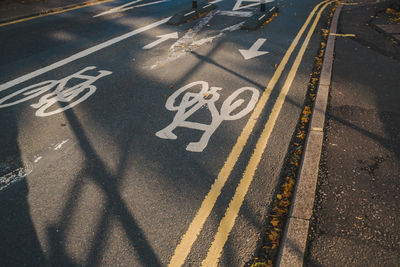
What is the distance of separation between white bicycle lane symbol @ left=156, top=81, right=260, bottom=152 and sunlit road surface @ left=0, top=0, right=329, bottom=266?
0.03m

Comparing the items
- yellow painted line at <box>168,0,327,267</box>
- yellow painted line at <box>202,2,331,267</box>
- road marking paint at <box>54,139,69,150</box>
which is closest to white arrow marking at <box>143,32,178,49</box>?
yellow painted line at <box>168,0,327,267</box>

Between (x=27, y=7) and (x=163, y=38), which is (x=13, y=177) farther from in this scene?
(x=27, y=7)

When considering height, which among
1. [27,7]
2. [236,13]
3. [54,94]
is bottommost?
[236,13]

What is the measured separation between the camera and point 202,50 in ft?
26.4

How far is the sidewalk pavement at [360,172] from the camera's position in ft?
9.07

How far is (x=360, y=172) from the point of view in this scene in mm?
3652

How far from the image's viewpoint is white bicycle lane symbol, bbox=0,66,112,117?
5.33 meters

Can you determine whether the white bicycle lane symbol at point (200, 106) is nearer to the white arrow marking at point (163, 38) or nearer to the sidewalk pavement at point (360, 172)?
the sidewalk pavement at point (360, 172)

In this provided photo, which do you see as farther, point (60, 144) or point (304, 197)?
point (60, 144)

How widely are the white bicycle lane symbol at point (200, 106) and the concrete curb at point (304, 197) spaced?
117 centimetres

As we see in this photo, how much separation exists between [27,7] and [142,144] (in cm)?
1157

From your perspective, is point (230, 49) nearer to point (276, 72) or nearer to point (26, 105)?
Result: point (276, 72)

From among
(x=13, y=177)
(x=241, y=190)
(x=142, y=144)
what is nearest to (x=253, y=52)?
(x=142, y=144)

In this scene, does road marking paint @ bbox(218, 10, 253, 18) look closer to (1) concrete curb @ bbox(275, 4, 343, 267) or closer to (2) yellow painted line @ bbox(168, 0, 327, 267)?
(2) yellow painted line @ bbox(168, 0, 327, 267)
